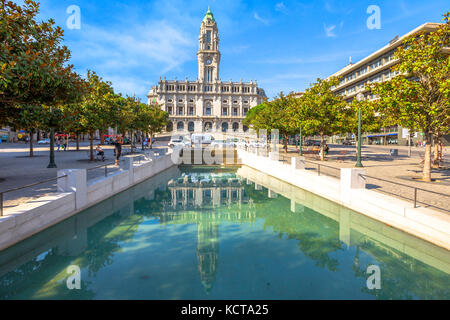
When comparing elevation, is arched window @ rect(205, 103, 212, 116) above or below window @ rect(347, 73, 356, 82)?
below

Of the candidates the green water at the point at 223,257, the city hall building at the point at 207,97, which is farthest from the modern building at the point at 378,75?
the city hall building at the point at 207,97

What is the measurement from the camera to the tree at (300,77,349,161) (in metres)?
21.0

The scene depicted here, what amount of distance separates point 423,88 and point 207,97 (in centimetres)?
10381

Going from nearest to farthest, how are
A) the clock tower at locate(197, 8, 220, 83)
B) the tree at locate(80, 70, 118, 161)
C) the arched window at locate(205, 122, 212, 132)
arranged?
the tree at locate(80, 70, 118, 161) < the arched window at locate(205, 122, 212, 132) < the clock tower at locate(197, 8, 220, 83)

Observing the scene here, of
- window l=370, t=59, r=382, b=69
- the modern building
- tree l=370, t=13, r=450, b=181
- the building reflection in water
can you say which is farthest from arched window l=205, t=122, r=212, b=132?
tree l=370, t=13, r=450, b=181

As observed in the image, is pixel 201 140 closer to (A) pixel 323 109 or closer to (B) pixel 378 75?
(A) pixel 323 109

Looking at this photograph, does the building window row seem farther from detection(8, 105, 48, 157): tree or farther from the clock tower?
detection(8, 105, 48, 157): tree

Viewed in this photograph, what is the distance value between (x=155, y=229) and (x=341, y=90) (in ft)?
256

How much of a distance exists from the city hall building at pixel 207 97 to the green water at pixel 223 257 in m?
98.5

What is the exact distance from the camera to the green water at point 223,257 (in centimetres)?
502

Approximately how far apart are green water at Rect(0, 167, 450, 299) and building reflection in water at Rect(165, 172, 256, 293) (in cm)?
5

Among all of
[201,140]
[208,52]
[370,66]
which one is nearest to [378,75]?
[370,66]

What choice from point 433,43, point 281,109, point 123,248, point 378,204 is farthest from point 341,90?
point 123,248

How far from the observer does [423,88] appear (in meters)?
11.6
